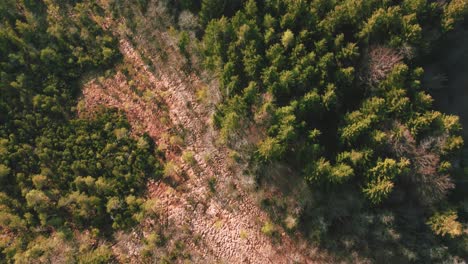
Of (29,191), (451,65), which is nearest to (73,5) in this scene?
(29,191)

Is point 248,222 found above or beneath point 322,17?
beneath

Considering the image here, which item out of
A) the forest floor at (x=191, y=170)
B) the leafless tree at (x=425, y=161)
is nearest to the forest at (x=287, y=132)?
the leafless tree at (x=425, y=161)

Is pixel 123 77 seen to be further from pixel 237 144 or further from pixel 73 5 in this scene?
pixel 237 144

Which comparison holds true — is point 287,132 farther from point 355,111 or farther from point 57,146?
point 57,146

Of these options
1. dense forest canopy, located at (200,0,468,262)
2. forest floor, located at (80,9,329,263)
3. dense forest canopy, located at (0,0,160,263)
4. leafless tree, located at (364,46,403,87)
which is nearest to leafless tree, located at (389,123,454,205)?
dense forest canopy, located at (200,0,468,262)

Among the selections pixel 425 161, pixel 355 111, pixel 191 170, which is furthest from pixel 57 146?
pixel 425 161

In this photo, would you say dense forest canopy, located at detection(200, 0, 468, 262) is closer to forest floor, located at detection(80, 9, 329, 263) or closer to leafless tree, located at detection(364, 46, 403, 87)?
leafless tree, located at detection(364, 46, 403, 87)
